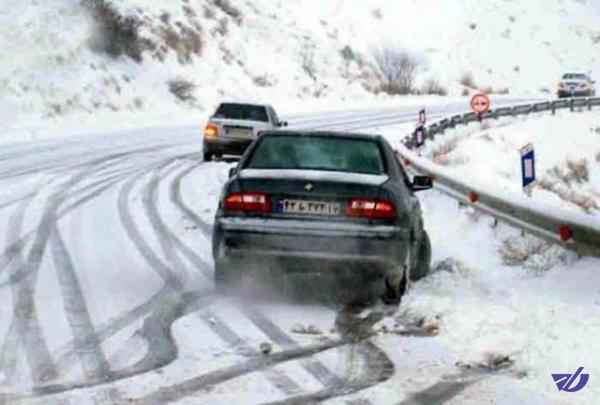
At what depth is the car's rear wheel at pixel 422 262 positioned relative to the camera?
9194mm

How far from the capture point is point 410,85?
187 ft

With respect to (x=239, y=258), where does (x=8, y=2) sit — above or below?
above

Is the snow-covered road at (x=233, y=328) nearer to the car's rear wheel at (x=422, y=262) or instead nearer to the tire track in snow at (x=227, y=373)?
the tire track in snow at (x=227, y=373)

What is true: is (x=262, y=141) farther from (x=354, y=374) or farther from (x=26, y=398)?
(x=26, y=398)

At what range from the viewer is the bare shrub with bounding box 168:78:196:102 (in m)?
38.7

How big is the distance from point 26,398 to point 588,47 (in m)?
74.2

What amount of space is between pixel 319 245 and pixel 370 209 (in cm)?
50

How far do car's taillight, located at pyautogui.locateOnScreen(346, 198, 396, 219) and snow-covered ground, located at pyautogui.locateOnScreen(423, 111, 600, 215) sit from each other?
35.0ft

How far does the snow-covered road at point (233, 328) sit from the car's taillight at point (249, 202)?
78 cm

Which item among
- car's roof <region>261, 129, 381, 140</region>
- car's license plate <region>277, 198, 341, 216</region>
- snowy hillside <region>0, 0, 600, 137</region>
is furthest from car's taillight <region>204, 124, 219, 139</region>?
car's license plate <region>277, 198, 341, 216</region>

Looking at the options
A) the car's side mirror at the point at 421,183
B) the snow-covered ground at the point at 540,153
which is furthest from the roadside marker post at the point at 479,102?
the car's side mirror at the point at 421,183

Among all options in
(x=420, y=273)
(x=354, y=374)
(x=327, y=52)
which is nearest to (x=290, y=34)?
(x=327, y=52)

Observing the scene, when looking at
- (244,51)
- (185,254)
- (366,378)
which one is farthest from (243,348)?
(244,51)

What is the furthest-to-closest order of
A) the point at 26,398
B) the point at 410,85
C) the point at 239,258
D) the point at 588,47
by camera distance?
the point at 588,47 < the point at 410,85 < the point at 239,258 < the point at 26,398
